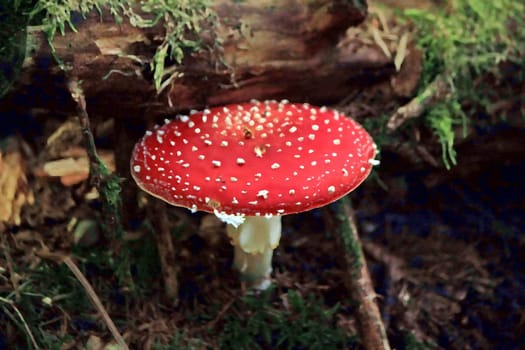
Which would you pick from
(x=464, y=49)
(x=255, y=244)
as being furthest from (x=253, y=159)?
(x=464, y=49)

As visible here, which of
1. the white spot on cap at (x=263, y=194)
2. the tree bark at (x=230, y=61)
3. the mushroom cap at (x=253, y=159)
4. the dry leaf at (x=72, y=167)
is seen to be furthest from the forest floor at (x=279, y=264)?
the white spot on cap at (x=263, y=194)

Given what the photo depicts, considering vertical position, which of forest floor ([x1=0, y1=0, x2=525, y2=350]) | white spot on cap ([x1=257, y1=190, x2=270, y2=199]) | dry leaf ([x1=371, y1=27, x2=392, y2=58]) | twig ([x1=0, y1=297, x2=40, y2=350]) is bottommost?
forest floor ([x1=0, y1=0, x2=525, y2=350])

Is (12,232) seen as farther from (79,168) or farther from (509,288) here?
(509,288)

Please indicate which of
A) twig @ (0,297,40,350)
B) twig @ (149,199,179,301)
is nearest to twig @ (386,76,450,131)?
twig @ (149,199,179,301)

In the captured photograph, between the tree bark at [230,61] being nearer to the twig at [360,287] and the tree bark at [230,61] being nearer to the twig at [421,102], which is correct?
the twig at [421,102]

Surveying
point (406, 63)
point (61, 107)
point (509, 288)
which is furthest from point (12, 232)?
point (509, 288)

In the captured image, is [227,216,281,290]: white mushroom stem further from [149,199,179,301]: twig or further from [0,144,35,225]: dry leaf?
[0,144,35,225]: dry leaf

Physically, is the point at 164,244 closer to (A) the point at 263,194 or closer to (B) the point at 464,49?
(A) the point at 263,194
